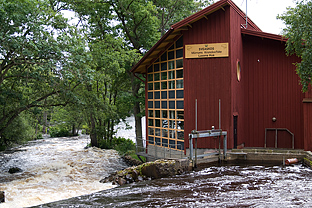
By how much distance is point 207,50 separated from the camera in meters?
14.4

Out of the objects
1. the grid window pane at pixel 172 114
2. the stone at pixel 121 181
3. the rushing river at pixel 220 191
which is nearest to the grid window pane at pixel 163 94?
the grid window pane at pixel 172 114

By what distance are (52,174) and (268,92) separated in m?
11.6

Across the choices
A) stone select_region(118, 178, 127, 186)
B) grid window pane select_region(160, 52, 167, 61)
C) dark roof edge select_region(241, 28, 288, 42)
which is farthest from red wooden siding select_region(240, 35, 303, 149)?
stone select_region(118, 178, 127, 186)

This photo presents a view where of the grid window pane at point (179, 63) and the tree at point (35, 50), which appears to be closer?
the tree at point (35, 50)

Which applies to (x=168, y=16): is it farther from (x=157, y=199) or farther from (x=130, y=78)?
(x=157, y=199)

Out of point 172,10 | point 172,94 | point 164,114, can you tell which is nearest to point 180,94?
point 172,94

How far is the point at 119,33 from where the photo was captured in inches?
945

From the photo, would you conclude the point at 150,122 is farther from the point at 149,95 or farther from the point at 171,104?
the point at 171,104

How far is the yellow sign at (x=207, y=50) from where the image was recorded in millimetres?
14170

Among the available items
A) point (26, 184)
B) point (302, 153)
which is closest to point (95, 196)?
point (26, 184)

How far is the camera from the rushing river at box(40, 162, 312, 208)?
820cm

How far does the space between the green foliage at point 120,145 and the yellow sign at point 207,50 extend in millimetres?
9914

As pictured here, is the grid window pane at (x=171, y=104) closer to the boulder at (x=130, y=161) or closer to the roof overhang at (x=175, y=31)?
the roof overhang at (x=175, y=31)

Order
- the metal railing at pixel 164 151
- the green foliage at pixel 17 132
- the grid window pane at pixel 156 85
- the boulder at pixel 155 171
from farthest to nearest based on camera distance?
the green foliage at pixel 17 132 → the grid window pane at pixel 156 85 → the metal railing at pixel 164 151 → the boulder at pixel 155 171
